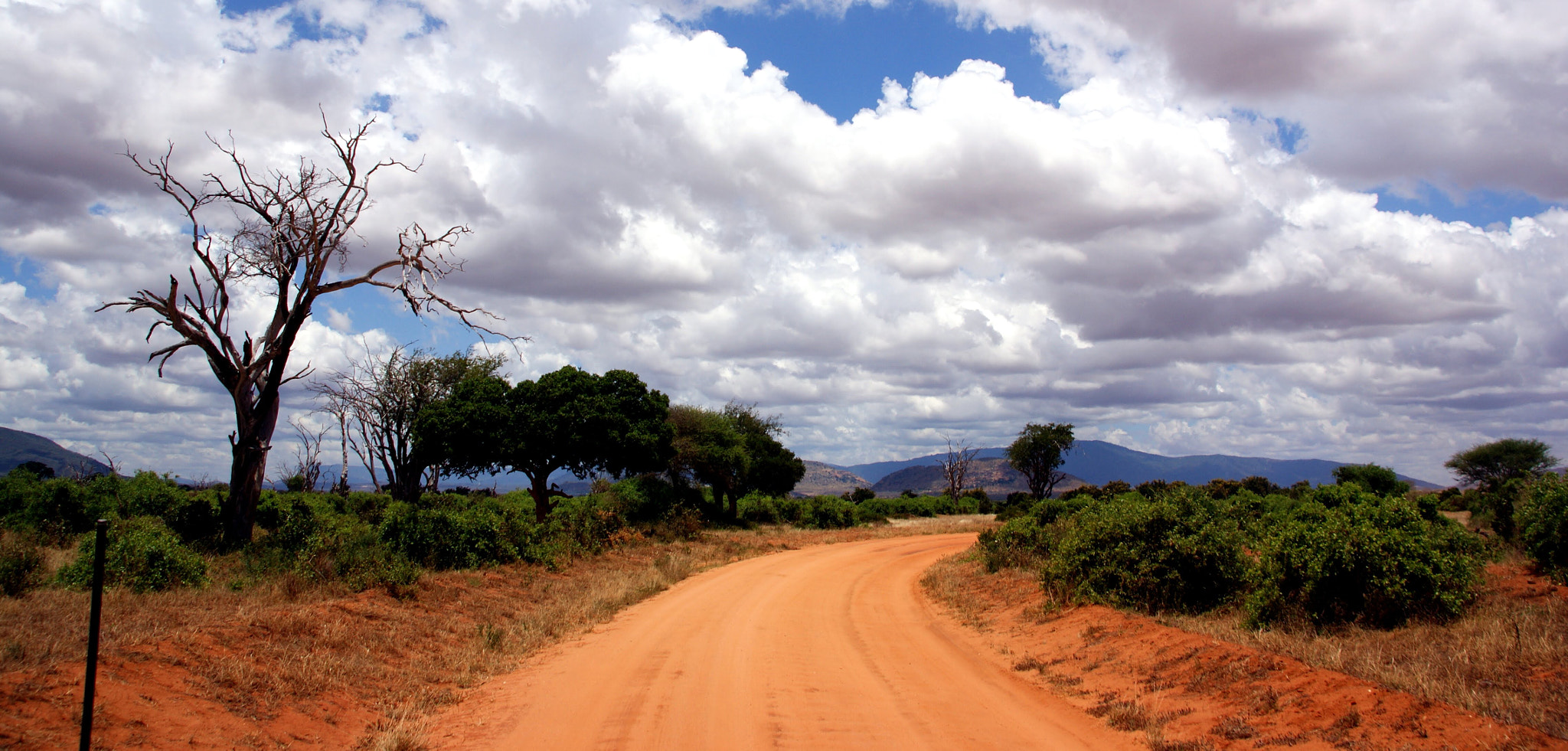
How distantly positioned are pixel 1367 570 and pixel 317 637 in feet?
41.9

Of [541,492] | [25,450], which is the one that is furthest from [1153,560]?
[25,450]

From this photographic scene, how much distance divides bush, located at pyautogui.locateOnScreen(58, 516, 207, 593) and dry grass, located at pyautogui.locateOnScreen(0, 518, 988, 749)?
1.61 feet

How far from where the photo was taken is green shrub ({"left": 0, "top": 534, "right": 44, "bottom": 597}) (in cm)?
1141

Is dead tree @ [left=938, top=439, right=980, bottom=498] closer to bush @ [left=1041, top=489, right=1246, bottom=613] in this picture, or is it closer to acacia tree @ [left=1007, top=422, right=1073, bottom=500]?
acacia tree @ [left=1007, top=422, right=1073, bottom=500]

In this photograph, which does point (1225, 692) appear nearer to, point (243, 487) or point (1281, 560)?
point (1281, 560)

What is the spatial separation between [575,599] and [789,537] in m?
22.0

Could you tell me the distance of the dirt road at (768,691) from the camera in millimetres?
7973

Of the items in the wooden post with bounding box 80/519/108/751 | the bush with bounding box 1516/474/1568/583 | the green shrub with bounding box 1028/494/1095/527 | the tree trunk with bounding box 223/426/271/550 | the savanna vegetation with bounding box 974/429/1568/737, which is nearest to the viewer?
the wooden post with bounding box 80/519/108/751

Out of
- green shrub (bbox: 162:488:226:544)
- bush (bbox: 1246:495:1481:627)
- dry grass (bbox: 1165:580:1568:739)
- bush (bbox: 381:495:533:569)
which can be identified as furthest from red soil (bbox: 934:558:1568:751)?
green shrub (bbox: 162:488:226:544)

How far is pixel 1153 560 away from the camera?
12969mm

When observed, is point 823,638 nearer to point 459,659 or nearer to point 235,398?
point 459,659

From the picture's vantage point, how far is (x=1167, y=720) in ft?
26.8

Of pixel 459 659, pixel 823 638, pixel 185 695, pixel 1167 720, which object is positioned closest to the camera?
pixel 185 695

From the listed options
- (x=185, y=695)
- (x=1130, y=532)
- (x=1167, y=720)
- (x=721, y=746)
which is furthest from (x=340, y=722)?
(x=1130, y=532)
